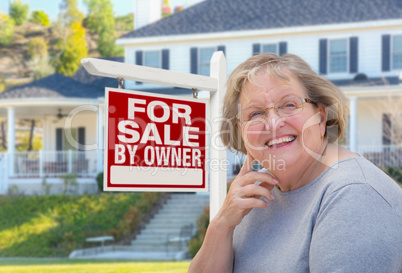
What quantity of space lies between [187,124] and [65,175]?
18.5m

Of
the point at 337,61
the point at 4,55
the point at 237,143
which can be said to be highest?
the point at 4,55

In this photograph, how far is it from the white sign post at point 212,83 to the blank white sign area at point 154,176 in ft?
0.42

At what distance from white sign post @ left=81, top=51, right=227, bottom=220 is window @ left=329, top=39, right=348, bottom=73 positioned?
746 inches

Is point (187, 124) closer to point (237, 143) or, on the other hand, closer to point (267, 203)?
point (237, 143)

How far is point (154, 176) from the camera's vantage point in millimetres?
2910

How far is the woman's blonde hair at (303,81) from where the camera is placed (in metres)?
2.05

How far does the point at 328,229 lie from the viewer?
1628mm

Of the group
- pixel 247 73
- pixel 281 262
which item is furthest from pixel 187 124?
pixel 281 262

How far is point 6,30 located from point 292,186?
260ft

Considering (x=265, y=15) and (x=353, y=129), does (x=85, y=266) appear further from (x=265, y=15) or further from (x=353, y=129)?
(x=265, y=15)

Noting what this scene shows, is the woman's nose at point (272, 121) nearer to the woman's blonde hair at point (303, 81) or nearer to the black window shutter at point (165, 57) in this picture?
the woman's blonde hair at point (303, 81)

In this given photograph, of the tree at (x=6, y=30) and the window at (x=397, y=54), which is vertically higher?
the tree at (x=6, y=30)

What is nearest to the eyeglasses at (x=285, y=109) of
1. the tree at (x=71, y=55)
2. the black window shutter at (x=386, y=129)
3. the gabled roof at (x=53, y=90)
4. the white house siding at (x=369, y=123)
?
the black window shutter at (x=386, y=129)

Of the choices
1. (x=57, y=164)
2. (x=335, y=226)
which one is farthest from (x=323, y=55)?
(x=335, y=226)
